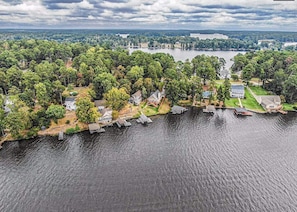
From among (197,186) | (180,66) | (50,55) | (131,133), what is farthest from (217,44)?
(197,186)

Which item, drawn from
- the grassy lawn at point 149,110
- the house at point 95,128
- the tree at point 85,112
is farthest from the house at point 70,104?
the grassy lawn at point 149,110

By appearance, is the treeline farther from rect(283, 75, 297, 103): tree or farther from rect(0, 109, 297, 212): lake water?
rect(0, 109, 297, 212): lake water

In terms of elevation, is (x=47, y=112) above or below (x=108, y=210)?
above

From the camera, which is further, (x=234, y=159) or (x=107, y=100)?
(x=107, y=100)

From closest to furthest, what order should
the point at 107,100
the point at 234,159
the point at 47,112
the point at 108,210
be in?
the point at 108,210, the point at 234,159, the point at 47,112, the point at 107,100

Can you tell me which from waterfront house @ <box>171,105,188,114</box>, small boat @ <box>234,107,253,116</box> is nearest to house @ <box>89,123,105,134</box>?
waterfront house @ <box>171,105,188,114</box>

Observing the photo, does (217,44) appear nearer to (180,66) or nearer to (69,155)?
(180,66)
